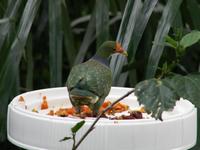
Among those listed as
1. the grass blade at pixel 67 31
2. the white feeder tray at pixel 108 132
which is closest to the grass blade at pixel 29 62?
the grass blade at pixel 67 31

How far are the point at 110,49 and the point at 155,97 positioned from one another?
859 millimetres

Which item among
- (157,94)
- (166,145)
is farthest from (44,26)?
(157,94)

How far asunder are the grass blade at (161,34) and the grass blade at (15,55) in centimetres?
42

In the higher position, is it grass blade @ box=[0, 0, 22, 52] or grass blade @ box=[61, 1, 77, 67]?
grass blade @ box=[0, 0, 22, 52]

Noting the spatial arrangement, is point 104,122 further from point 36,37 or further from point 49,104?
point 36,37

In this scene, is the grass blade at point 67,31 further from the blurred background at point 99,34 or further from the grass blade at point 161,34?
the grass blade at point 161,34

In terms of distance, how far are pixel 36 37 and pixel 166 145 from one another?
1846mm

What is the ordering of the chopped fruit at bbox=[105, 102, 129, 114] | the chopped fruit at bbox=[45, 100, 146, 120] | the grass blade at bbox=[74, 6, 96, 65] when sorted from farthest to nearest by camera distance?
1. the grass blade at bbox=[74, 6, 96, 65]
2. the chopped fruit at bbox=[105, 102, 129, 114]
3. the chopped fruit at bbox=[45, 100, 146, 120]

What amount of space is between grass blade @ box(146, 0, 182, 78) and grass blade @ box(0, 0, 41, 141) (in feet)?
1.39

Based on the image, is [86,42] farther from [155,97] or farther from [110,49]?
[155,97]

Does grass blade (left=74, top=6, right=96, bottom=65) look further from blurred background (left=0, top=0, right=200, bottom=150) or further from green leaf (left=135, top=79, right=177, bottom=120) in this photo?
green leaf (left=135, top=79, right=177, bottom=120)

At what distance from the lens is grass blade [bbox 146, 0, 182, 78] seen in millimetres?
1892

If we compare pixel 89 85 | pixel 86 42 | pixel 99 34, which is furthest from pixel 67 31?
pixel 89 85

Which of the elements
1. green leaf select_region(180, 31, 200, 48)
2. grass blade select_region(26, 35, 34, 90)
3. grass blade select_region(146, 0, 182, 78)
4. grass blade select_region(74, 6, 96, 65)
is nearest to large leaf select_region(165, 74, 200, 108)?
green leaf select_region(180, 31, 200, 48)
